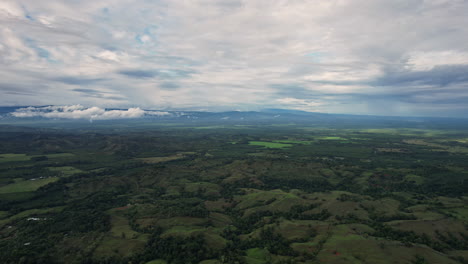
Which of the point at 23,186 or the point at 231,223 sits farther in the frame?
the point at 23,186

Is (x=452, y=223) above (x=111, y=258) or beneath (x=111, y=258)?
above

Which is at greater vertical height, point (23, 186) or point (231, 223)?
point (23, 186)

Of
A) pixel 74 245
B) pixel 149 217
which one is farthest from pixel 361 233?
pixel 74 245

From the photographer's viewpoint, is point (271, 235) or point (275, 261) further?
point (271, 235)

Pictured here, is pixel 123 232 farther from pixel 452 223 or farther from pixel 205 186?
pixel 452 223

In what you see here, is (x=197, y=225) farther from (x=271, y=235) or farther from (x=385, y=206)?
(x=385, y=206)

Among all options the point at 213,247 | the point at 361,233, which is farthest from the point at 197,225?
the point at 361,233

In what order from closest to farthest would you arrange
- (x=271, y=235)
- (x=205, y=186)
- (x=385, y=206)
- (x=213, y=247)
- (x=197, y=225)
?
(x=213, y=247)
(x=271, y=235)
(x=197, y=225)
(x=385, y=206)
(x=205, y=186)

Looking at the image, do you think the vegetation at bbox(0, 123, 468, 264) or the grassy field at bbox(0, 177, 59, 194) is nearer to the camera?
the vegetation at bbox(0, 123, 468, 264)

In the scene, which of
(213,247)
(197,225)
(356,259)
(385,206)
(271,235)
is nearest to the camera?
(356,259)

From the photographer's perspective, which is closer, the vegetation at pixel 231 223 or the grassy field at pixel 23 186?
the vegetation at pixel 231 223
